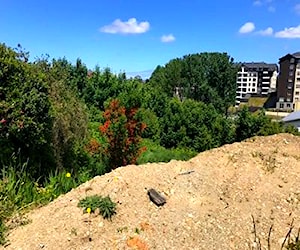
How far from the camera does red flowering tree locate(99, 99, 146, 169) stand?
23.8ft

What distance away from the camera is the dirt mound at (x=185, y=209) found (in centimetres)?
328

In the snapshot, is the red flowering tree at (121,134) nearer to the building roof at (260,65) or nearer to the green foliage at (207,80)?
the green foliage at (207,80)

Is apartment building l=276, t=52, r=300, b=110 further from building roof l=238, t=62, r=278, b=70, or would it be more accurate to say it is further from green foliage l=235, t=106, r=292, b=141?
green foliage l=235, t=106, r=292, b=141

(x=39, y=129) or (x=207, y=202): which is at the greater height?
(x=39, y=129)

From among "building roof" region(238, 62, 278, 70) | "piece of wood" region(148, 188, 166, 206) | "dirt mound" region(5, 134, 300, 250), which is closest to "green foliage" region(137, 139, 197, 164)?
"dirt mound" region(5, 134, 300, 250)

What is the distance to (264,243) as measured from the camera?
3.40 meters

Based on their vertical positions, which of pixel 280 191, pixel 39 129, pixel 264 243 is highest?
pixel 39 129

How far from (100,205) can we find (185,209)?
0.81 m

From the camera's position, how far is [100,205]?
3.53 meters

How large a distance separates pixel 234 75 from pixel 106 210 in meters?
41.0

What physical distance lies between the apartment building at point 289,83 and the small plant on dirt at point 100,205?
57.9 meters

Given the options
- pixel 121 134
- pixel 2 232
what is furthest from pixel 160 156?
pixel 2 232

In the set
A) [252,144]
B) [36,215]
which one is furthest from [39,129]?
[252,144]

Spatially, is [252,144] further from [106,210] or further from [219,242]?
[106,210]
